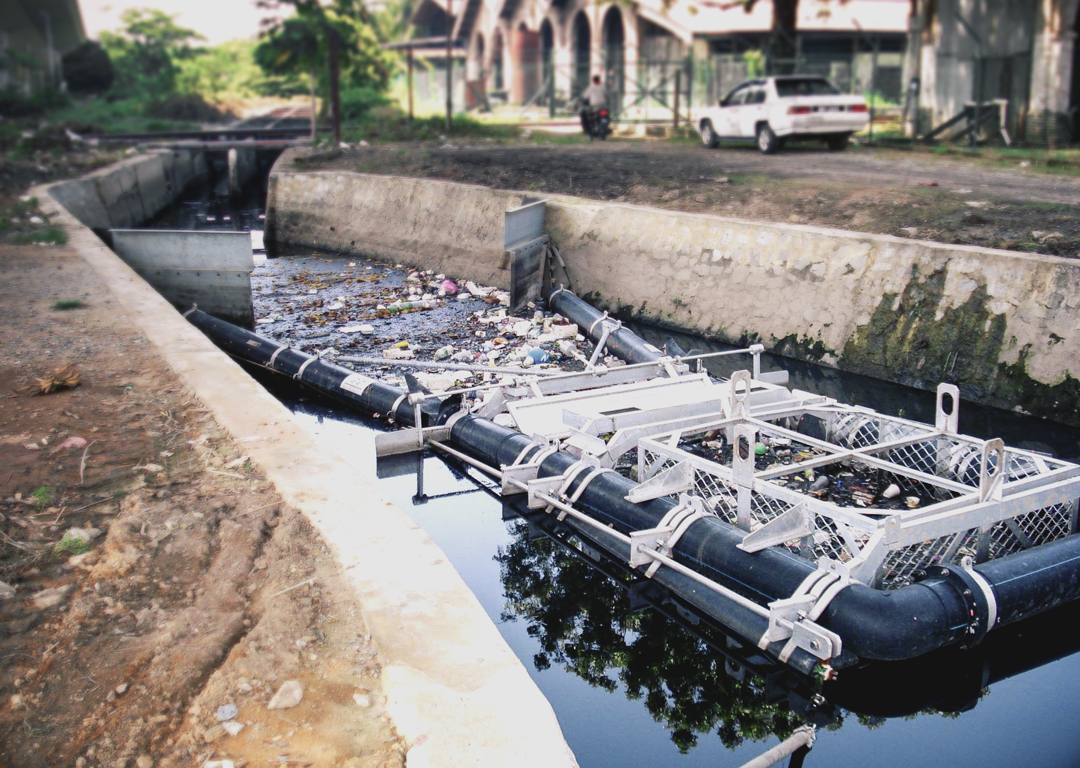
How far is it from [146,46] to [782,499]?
6018 cm

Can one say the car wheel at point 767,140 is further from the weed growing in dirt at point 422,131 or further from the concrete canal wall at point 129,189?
the concrete canal wall at point 129,189

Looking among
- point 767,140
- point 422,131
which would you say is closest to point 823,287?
point 767,140

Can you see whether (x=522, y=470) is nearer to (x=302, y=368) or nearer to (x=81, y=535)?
(x=81, y=535)

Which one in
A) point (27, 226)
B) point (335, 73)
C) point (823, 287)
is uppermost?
point (335, 73)

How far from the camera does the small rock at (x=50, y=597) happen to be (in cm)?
389

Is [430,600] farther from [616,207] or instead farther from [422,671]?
[616,207]

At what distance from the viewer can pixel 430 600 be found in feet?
12.8

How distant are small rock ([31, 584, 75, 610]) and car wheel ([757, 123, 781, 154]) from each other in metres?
16.5

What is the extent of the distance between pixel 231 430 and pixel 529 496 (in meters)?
1.82

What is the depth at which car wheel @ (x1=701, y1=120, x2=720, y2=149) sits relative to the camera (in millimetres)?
20594

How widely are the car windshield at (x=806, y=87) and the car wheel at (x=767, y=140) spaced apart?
655 millimetres

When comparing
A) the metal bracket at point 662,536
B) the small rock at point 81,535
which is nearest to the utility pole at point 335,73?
the metal bracket at point 662,536

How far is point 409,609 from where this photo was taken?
3809 millimetres

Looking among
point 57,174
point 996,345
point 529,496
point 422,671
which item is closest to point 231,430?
point 529,496
